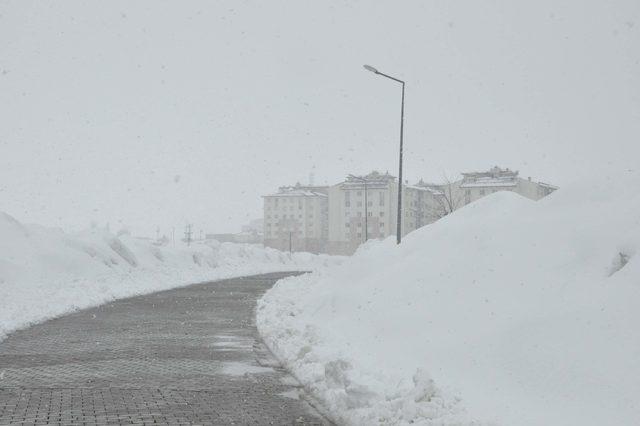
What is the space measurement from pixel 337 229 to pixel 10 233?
116 metres

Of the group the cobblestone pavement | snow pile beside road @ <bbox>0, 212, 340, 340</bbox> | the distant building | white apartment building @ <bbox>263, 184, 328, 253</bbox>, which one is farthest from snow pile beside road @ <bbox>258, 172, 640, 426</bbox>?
white apartment building @ <bbox>263, 184, 328, 253</bbox>

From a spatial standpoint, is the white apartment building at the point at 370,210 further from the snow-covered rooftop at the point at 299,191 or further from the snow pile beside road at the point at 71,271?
the snow pile beside road at the point at 71,271

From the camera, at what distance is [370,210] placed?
456 feet

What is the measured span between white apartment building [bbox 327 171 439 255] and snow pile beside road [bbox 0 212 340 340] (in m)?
91.2

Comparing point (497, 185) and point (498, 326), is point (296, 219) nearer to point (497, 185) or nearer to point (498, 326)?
point (497, 185)

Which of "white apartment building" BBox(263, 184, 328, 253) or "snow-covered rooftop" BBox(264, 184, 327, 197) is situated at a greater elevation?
"snow-covered rooftop" BBox(264, 184, 327, 197)

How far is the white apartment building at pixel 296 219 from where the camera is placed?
154500 millimetres

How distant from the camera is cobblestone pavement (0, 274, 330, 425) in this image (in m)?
7.48

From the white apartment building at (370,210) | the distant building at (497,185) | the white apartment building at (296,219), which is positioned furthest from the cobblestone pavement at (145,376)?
the white apartment building at (296,219)

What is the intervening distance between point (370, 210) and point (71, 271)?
368 feet

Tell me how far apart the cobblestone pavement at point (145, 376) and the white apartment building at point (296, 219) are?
13583cm

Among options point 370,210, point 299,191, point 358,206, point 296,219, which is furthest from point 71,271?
point 299,191

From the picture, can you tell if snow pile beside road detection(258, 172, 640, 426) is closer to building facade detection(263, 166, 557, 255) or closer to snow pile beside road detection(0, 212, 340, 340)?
snow pile beside road detection(0, 212, 340, 340)

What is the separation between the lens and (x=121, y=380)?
30.9 feet
